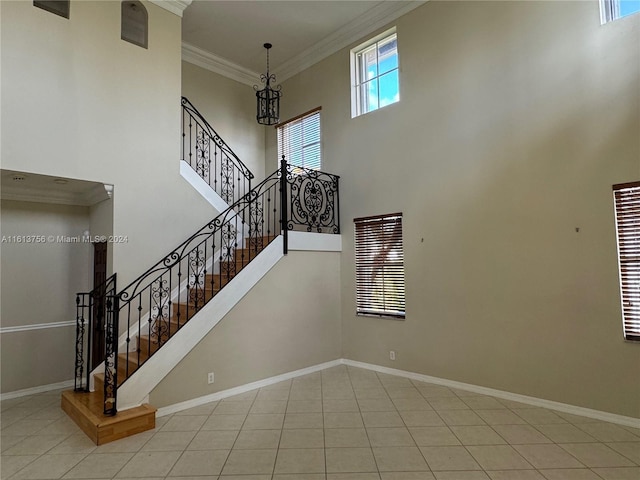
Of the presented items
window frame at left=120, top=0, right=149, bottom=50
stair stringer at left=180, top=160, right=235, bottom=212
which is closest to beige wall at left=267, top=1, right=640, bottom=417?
stair stringer at left=180, top=160, right=235, bottom=212

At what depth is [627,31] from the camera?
353cm

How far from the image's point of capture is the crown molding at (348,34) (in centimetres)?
541

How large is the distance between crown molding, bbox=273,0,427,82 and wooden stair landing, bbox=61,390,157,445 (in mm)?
6138

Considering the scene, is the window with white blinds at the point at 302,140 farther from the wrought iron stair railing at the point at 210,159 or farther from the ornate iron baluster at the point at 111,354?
the ornate iron baluster at the point at 111,354

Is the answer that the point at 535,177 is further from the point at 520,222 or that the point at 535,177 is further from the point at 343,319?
the point at 343,319

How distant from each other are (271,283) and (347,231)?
169 centimetres

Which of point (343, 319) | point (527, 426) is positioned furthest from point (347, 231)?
point (527, 426)

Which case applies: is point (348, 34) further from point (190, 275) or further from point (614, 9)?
point (190, 275)

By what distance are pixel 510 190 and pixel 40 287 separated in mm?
6380

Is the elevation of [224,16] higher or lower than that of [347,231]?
higher

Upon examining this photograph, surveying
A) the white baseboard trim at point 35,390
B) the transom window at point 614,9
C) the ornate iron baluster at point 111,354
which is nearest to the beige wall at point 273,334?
the ornate iron baluster at point 111,354

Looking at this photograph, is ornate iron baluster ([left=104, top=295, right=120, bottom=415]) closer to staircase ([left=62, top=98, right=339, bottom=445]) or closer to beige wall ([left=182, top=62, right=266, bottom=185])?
staircase ([left=62, top=98, right=339, bottom=445])

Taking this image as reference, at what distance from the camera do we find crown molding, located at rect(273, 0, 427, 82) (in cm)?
541

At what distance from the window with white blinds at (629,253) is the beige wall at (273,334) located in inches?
145
